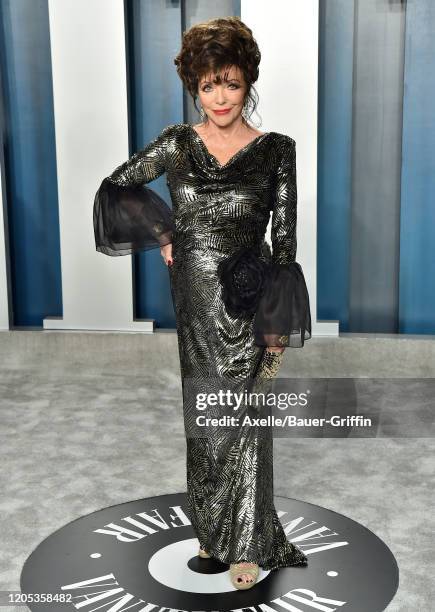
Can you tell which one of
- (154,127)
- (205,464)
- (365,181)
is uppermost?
(154,127)

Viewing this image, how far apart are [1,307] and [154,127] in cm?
145

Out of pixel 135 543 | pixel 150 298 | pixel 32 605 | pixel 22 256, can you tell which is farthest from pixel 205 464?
pixel 22 256

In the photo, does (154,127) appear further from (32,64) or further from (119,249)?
(119,249)

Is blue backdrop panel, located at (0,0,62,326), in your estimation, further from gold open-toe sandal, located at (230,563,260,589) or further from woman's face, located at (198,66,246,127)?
gold open-toe sandal, located at (230,563,260,589)

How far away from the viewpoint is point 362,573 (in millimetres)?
2807

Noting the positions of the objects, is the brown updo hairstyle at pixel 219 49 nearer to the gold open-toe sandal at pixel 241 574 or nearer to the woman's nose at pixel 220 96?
the woman's nose at pixel 220 96

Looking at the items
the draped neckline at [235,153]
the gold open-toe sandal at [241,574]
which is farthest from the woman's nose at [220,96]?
the gold open-toe sandal at [241,574]

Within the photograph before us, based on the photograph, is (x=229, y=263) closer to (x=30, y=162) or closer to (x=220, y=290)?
(x=220, y=290)

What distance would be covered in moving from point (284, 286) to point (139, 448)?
164 cm

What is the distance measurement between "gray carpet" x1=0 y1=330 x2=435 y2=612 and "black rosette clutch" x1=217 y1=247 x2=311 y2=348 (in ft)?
2.95

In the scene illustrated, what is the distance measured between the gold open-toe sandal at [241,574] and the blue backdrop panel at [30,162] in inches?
120

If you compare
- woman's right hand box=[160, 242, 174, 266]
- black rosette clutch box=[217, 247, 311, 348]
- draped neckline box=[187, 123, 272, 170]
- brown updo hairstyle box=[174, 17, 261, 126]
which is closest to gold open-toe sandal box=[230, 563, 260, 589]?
black rosette clutch box=[217, 247, 311, 348]

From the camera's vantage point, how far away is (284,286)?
8.59 ft

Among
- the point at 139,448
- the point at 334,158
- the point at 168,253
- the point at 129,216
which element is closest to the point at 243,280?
the point at 168,253
